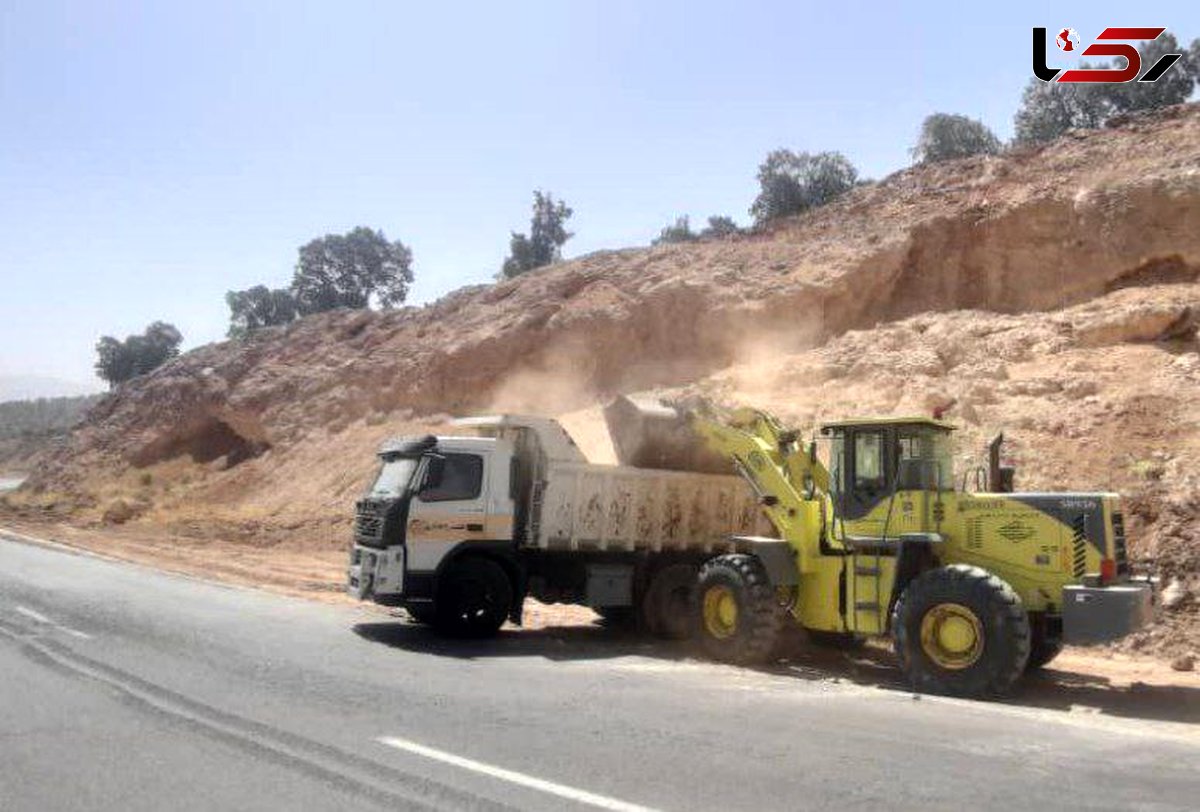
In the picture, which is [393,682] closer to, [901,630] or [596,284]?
[901,630]

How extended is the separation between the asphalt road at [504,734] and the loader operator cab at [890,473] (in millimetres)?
1784

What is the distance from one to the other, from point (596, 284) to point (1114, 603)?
25.3m

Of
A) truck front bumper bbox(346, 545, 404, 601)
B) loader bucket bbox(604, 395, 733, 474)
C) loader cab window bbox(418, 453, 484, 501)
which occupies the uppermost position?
loader bucket bbox(604, 395, 733, 474)

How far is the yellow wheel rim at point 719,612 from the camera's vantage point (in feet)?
39.0

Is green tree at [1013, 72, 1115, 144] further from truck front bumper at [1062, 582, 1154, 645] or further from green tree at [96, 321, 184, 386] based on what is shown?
green tree at [96, 321, 184, 386]

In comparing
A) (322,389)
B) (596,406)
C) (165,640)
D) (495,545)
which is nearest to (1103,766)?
(495,545)

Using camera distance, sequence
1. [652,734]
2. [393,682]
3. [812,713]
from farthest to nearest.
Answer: [393,682]
[812,713]
[652,734]

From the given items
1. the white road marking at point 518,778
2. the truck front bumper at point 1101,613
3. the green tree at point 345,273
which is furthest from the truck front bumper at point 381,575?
the green tree at point 345,273

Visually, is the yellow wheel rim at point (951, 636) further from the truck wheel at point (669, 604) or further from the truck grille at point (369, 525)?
the truck grille at point (369, 525)

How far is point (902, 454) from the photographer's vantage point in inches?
435

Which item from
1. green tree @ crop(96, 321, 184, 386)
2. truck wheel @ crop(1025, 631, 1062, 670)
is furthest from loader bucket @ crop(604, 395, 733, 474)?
green tree @ crop(96, 321, 184, 386)

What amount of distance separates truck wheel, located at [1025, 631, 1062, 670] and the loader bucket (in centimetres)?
459

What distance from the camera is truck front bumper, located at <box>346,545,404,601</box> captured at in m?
12.4

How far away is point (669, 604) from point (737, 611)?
2.23m
